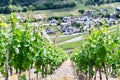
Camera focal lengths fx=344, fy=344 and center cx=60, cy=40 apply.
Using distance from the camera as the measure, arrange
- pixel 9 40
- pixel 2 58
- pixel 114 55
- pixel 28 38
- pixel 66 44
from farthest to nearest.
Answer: pixel 66 44 → pixel 114 55 → pixel 2 58 → pixel 28 38 → pixel 9 40

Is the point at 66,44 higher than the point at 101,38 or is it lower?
lower

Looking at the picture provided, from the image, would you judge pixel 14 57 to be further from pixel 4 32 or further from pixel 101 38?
pixel 101 38

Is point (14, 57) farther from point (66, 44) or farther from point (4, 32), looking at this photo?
point (66, 44)

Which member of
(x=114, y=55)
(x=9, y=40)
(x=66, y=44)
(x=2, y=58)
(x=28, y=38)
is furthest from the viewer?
(x=66, y=44)

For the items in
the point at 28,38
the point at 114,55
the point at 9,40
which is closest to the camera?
the point at 9,40

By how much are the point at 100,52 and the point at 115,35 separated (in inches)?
78.3

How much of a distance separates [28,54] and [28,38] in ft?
5.00

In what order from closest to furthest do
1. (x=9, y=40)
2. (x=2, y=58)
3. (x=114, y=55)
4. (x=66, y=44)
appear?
1. (x=9, y=40)
2. (x=2, y=58)
3. (x=114, y=55)
4. (x=66, y=44)

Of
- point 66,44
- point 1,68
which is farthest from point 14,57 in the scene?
point 66,44

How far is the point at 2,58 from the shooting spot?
2869 cm

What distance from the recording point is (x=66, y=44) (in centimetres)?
16300

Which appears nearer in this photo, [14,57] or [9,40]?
[9,40]

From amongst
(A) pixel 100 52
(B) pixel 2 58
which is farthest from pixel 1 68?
(A) pixel 100 52

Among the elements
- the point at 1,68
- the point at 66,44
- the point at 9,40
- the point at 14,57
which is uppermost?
the point at 9,40
